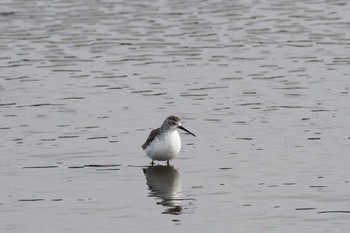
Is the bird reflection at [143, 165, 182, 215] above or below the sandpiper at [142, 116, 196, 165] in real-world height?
below

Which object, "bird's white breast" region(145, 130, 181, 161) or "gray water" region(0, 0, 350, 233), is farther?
"bird's white breast" region(145, 130, 181, 161)

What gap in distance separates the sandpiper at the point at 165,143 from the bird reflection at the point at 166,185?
1.10ft

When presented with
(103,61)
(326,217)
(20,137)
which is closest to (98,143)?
(20,137)

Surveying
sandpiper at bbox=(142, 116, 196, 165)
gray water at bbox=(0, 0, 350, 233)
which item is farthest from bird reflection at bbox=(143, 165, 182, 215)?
sandpiper at bbox=(142, 116, 196, 165)

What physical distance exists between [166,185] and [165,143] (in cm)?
156

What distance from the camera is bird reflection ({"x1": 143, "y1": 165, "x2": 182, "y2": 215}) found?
23172 millimetres

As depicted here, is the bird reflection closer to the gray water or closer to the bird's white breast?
the gray water

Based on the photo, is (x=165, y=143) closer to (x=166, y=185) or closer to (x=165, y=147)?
(x=165, y=147)

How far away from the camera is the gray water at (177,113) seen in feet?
74.2

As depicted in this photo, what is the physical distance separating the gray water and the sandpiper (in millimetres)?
430

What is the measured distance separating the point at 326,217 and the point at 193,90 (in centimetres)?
1356

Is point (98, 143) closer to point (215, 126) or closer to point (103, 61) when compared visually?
point (215, 126)

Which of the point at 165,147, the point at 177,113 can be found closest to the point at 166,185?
the point at 165,147

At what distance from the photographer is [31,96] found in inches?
1359
